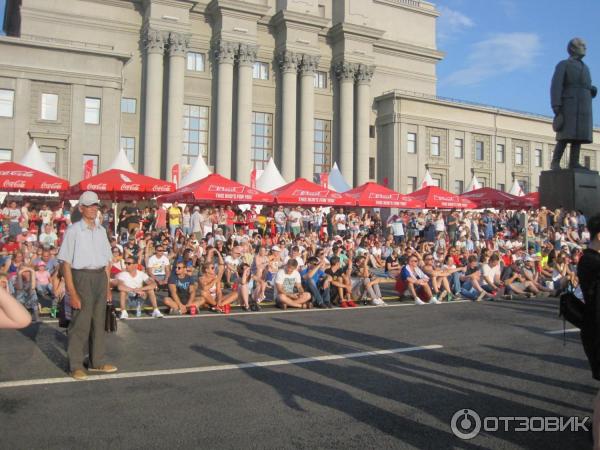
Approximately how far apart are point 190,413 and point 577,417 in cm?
341

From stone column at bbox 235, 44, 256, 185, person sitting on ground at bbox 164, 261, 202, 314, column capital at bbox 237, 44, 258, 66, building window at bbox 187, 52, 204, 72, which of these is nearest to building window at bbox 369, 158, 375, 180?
stone column at bbox 235, 44, 256, 185

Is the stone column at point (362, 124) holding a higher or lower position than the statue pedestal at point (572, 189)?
higher

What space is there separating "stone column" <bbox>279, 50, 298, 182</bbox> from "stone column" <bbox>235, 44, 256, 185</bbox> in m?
2.91

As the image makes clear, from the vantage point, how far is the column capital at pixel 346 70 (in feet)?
156

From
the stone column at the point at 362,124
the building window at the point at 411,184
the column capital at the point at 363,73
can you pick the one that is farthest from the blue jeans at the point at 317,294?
the building window at the point at 411,184

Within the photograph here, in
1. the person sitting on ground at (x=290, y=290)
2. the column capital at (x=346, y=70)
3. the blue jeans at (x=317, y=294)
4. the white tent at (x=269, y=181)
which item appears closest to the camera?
the person sitting on ground at (x=290, y=290)

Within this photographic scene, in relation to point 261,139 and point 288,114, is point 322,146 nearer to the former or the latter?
point 288,114

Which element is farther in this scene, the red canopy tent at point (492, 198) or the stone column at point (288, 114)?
the stone column at point (288, 114)

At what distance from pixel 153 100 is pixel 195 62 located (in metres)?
5.42

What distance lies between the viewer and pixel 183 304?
1165 centimetres

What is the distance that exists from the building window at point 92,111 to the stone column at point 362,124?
2193 centimetres

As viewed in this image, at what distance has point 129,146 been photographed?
135ft

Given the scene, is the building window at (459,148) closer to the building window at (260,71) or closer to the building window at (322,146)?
the building window at (322,146)

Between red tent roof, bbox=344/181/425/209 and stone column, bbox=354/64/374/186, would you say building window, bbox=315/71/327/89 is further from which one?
red tent roof, bbox=344/181/425/209
